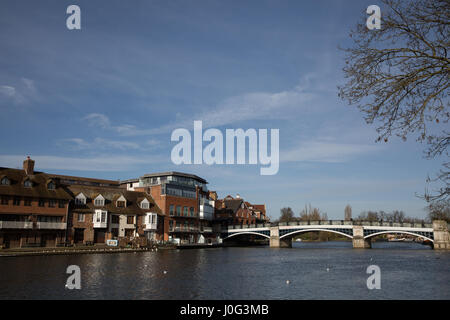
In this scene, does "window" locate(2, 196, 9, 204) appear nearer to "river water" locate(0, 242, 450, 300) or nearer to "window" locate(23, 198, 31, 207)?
"window" locate(23, 198, 31, 207)

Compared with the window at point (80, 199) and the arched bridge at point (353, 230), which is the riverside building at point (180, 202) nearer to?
the arched bridge at point (353, 230)

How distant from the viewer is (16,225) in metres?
56.9

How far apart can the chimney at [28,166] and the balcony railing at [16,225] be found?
10.2m

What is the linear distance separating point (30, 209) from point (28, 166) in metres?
8.56

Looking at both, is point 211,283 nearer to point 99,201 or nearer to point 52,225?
point 52,225

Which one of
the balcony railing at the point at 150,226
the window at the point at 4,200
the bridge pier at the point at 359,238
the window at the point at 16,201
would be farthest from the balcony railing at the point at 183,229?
the bridge pier at the point at 359,238

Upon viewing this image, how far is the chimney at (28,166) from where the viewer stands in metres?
64.1

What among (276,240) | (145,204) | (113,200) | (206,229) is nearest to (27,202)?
(113,200)

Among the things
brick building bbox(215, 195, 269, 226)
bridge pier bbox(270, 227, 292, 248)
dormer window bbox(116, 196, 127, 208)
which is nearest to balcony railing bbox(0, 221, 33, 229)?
dormer window bbox(116, 196, 127, 208)

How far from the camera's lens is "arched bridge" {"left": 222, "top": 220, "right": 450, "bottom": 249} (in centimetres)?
7925
